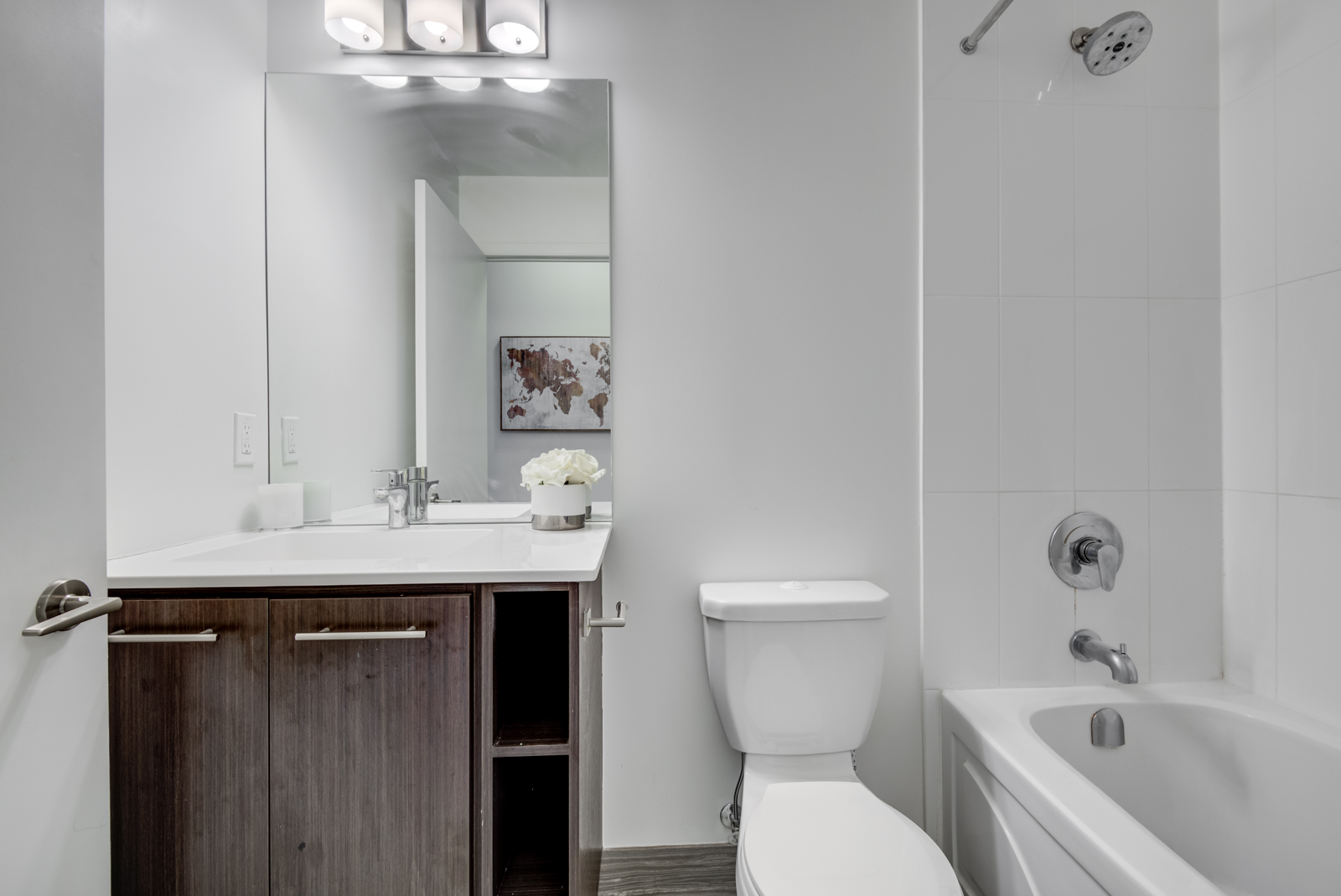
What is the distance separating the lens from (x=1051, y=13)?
1455mm

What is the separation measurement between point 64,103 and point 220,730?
867mm

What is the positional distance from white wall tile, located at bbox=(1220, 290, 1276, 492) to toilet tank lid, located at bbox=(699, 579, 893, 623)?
0.92m

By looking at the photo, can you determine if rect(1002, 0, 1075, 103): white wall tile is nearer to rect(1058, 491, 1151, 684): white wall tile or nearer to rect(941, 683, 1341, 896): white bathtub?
rect(1058, 491, 1151, 684): white wall tile

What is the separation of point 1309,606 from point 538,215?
1924 mm

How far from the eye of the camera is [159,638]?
3.05ft

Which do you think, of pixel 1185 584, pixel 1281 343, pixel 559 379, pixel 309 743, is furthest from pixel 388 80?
pixel 1185 584

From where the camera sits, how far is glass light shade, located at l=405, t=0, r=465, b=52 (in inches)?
56.7

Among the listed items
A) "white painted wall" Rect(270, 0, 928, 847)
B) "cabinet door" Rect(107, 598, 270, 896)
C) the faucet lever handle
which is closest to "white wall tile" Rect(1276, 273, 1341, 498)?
the faucet lever handle

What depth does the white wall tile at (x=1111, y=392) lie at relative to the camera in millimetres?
1460

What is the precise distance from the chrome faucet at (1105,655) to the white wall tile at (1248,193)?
883mm

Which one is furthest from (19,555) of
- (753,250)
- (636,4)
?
(636,4)

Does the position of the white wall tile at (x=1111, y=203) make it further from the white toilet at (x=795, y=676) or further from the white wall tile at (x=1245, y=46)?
the white toilet at (x=795, y=676)

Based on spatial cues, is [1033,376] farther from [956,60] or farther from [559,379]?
[559,379]

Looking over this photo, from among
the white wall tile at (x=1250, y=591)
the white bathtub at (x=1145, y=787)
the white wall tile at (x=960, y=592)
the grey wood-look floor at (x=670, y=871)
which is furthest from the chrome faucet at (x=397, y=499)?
the white wall tile at (x=1250, y=591)
